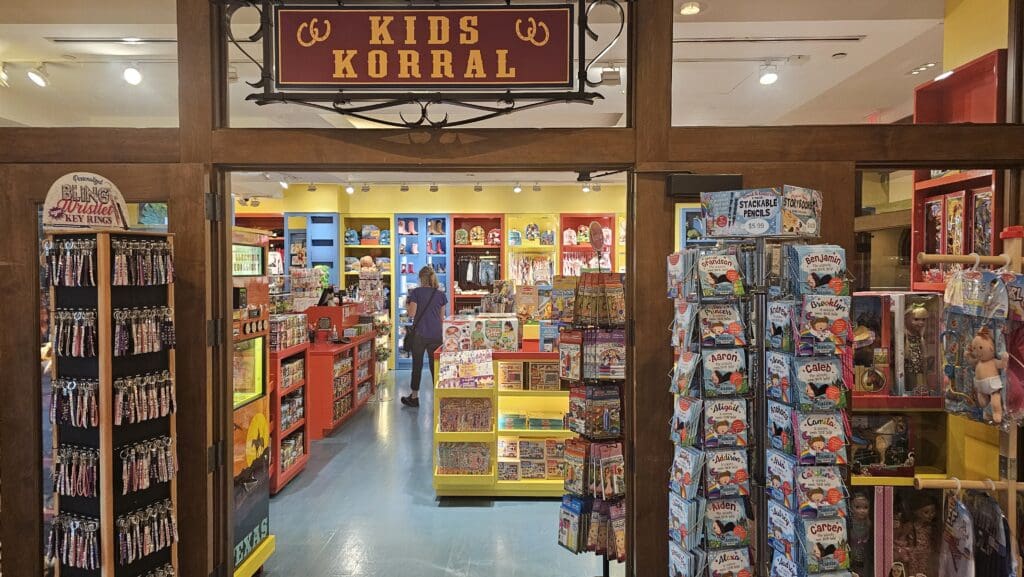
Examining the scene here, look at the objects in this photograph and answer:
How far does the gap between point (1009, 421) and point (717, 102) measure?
4.09 m

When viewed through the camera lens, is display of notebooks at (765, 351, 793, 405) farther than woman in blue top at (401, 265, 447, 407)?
No

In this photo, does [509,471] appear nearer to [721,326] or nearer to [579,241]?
[721,326]

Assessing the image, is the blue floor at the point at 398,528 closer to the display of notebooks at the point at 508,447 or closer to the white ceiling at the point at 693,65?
the display of notebooks at the point at 508,447

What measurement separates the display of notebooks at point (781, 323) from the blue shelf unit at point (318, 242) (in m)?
9.04

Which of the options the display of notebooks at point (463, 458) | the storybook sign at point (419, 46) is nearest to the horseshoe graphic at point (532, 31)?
the storybook sign at point (419, 46)

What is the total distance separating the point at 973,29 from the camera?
2.94 metres

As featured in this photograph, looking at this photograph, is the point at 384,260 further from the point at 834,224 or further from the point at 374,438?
the point at 834,224

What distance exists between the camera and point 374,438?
633 cm

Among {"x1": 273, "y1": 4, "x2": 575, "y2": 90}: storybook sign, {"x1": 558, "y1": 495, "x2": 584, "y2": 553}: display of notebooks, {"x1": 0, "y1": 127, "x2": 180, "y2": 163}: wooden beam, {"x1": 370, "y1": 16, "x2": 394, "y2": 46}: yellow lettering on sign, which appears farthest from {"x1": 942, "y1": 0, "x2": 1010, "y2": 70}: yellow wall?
{"x1": 0, "y1": 127, "x2": 180, "y2": 163}: wooden beam

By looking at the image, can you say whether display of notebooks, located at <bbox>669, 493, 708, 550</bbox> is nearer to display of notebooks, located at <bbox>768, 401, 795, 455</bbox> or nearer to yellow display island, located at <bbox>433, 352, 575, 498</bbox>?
display of notebooks, located at <bbox>768, 401, 795, 455</bbox>

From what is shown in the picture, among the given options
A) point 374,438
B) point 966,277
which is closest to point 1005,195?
point 966,277

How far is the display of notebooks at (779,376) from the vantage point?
Result: 2055 mm

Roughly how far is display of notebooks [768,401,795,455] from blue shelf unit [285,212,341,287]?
9.05m

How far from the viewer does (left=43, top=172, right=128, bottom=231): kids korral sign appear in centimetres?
232
